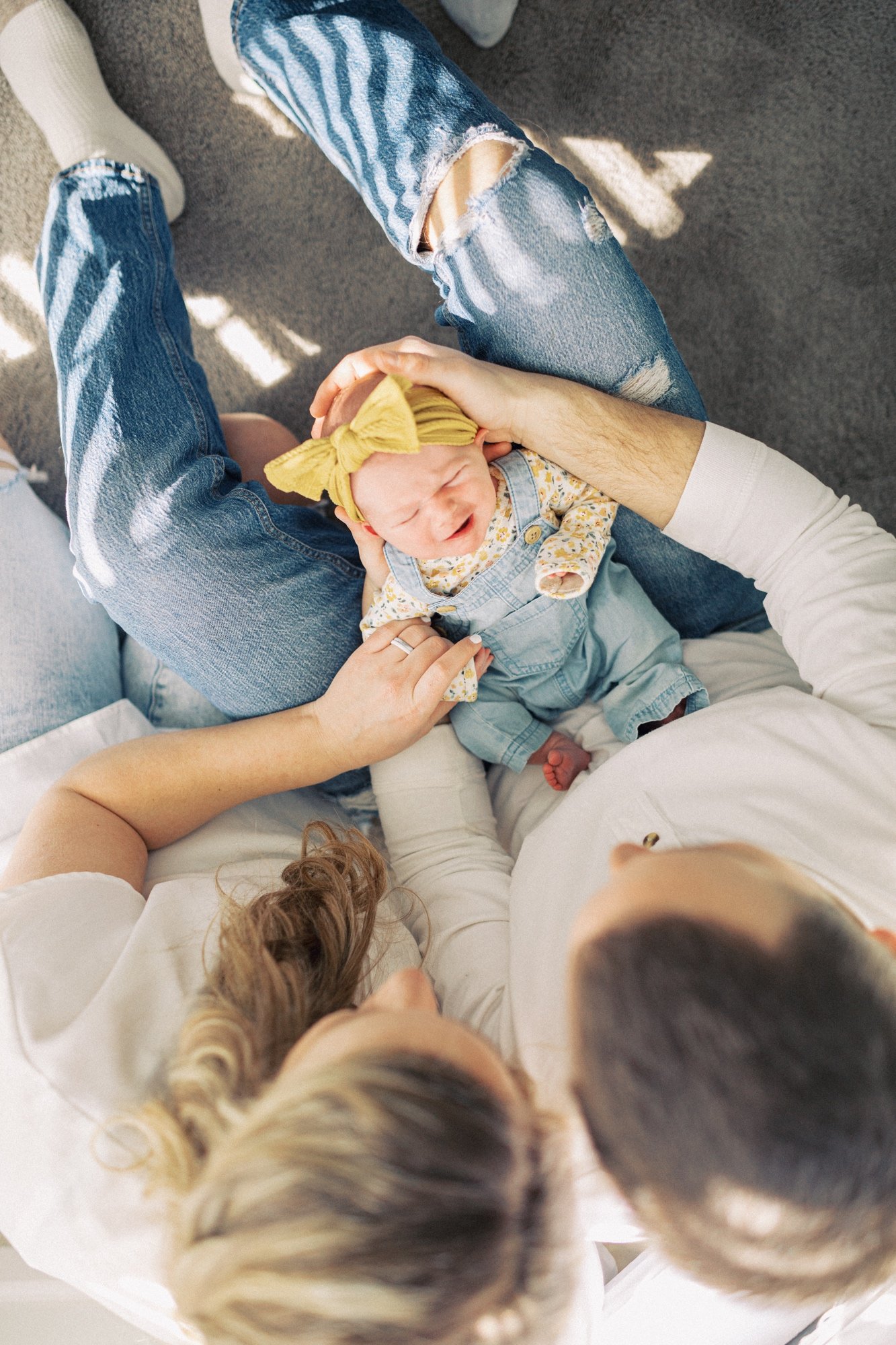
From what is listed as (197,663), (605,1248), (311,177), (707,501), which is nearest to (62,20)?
(311,177)

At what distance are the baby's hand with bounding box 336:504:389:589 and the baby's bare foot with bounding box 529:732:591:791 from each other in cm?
39

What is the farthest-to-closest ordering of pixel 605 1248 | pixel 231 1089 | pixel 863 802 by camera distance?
pixel 605 1248 < pixel 863 802 < pixel 231 1089

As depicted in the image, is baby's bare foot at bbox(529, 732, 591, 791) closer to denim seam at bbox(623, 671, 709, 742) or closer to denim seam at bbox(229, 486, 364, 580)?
denim seam at bbox(623, 671, 709, 742)

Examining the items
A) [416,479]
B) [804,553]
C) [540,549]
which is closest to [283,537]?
[416,479]

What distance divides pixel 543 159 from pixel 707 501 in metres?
0.57

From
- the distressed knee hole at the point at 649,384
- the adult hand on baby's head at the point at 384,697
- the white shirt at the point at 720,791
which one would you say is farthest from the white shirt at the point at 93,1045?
the distressed knee hole at the point at 649,384

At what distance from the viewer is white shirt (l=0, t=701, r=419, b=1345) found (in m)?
0.74

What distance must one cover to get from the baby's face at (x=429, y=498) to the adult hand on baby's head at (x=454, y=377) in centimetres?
6

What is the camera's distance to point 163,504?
3.70 ft

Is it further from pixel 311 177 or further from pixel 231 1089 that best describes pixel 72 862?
pixel 311 177

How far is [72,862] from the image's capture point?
96 cm

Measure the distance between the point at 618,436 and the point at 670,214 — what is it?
3.11 feet

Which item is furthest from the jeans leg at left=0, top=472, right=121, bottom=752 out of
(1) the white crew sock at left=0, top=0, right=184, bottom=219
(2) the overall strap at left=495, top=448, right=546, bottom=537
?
(2) the overall strap at left=495, top=448, right=546, bottom=537

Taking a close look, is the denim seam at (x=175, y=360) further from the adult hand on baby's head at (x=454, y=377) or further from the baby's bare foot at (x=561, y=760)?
the baby's bare foot at (x=561, y=760)
